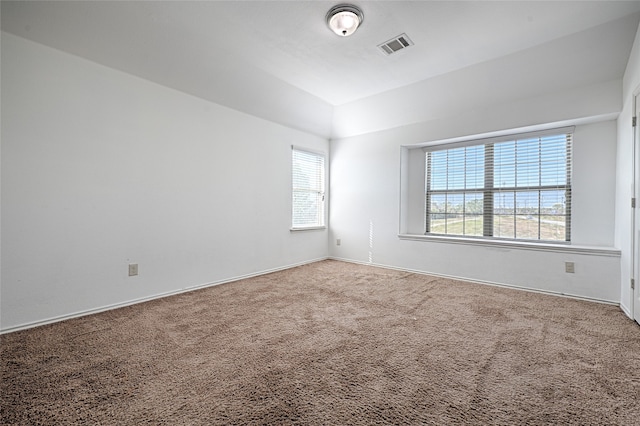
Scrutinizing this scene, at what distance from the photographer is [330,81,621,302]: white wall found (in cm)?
323

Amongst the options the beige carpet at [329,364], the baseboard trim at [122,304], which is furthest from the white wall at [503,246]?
the baseboard trim at [122,304]

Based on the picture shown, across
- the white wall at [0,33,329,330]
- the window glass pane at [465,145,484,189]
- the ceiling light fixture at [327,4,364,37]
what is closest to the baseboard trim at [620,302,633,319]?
the window glass pane at [465,145,484,189]

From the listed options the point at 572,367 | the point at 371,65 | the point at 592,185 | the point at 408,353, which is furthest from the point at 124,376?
the point at 592,185

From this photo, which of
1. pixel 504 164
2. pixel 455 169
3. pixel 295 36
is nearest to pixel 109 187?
pixel 295 36

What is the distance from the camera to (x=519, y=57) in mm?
3096

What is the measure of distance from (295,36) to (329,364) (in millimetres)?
2891

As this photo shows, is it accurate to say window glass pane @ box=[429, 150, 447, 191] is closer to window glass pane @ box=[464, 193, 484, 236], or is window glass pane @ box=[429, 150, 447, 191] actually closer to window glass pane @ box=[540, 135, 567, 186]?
window glass pane @ box=[464, 193, 484, 236]

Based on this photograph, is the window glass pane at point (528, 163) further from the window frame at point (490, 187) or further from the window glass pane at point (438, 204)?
the window glass pane at point (438, 204)

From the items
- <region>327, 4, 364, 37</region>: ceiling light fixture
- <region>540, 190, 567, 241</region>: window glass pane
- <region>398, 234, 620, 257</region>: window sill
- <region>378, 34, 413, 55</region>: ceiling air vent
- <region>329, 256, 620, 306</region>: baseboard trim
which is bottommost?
<region>329, 256, 620, 306</region>: baseboard trim

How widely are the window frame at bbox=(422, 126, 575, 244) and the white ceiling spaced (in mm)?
877

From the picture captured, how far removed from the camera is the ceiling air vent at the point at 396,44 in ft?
9.36

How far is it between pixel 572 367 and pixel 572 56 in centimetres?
293

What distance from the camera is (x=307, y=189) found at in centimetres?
516

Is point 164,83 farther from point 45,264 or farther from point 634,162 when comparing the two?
point 634,162
